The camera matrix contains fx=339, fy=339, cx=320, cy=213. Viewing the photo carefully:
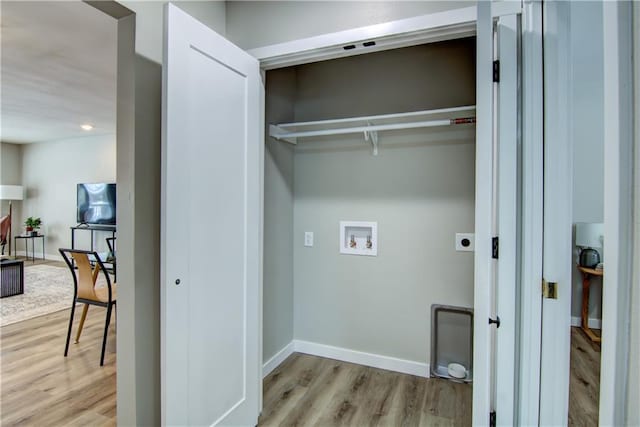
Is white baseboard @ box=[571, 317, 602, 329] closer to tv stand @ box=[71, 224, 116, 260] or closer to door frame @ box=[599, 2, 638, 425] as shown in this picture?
door frame @ box=[599, 2, 638, 425]

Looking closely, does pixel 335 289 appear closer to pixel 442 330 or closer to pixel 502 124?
pixel 442 330

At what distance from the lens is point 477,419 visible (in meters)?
1.36

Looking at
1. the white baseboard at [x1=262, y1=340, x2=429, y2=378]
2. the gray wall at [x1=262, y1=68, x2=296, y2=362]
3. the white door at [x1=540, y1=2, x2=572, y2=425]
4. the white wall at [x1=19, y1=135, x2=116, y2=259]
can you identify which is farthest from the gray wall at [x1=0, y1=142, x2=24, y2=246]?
the white door at [x1=540, y1=2, x2=572, y2=425]

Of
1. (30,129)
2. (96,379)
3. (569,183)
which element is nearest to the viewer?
(569,183)

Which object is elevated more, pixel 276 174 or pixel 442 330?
pixel 276 174

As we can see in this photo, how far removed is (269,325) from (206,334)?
108 centimetres

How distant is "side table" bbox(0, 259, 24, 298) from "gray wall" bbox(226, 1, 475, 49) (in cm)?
481

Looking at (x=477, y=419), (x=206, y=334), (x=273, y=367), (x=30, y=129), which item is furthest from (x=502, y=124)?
(x=30, y=129)

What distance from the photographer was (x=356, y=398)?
7.57 ft

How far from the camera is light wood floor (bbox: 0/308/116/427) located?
2152 mm

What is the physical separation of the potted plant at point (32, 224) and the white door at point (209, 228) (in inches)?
326

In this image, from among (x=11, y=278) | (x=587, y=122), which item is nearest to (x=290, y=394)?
(x=587, y=122)

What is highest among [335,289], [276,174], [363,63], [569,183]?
[363,63]

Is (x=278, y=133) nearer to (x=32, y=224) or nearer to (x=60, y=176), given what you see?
(x=60, y=176)
